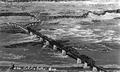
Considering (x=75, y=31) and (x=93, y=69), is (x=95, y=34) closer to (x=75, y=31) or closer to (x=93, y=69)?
(x=75, y=31)

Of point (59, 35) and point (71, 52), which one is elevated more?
point (59, 35)

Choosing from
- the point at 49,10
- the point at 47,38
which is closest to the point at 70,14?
the point at 49,10

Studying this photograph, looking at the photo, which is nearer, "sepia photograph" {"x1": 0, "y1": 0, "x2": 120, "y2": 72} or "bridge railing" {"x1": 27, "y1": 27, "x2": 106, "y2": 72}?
"bridge railing" {"x1": 27, "y1": 27, "x2": 106, "y2": 72}

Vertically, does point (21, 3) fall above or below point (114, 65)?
above

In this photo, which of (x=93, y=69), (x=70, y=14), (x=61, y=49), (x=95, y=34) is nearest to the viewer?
(x=93, y=69)

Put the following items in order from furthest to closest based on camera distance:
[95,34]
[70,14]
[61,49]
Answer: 1. [70,14]
2. [95,34]
3. [61,49]

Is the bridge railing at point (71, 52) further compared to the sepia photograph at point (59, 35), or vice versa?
the sepia photograph at point (59, 35)

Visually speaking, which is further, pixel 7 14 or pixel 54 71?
pixel 7 14

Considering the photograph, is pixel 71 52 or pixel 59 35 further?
pixel 59 35
